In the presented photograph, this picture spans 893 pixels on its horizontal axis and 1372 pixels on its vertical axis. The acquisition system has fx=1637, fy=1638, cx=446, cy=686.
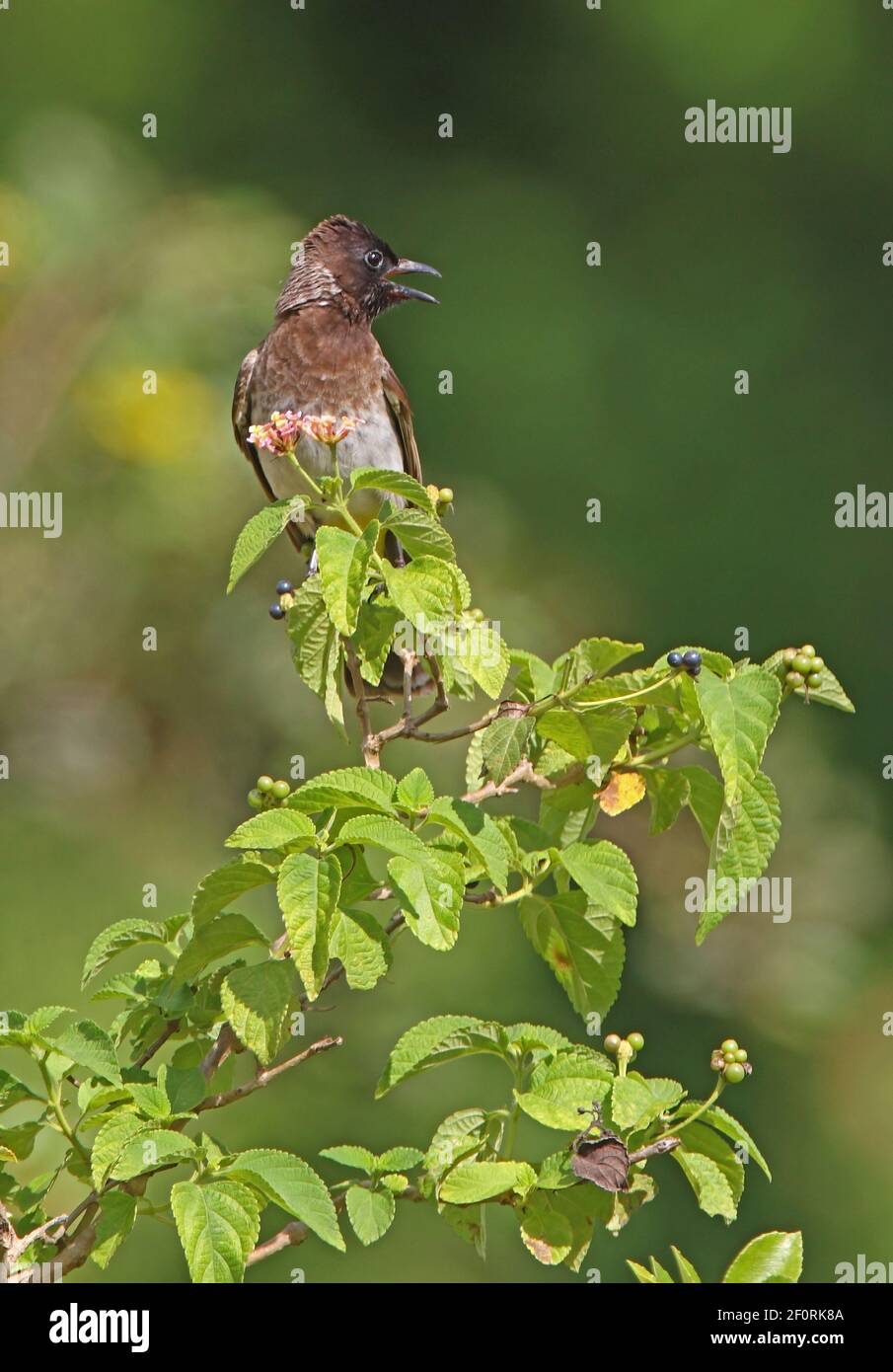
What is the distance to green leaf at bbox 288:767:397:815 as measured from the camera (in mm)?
1476

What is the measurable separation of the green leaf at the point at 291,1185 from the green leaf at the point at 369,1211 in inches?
2.8

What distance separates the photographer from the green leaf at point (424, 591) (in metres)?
1.53

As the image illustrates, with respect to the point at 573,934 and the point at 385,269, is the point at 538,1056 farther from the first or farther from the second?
the point at 385,269

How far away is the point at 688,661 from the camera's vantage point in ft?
5.00

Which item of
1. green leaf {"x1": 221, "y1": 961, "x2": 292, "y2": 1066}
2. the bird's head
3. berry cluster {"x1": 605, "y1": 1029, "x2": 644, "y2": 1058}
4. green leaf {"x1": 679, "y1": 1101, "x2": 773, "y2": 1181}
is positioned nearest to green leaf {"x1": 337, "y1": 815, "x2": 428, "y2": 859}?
green leaf {"x1": 221, "y1": 961, "x2": 292, "y2": 1066}

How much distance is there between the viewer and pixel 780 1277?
1439mm

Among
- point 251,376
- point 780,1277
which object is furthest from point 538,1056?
point 251,376

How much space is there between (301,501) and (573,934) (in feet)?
1.71

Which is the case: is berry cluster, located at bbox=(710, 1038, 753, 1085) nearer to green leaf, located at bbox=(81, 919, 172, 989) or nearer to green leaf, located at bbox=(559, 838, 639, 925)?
green leaf, located at bbox=(559, 838, 639, 925)

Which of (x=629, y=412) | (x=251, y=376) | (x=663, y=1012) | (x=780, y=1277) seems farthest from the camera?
(x=629, y=412)

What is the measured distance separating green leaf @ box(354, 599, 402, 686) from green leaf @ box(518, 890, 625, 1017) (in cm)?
30

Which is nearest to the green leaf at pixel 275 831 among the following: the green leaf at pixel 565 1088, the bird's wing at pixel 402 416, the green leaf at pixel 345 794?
the green leaf at pixel 345 794

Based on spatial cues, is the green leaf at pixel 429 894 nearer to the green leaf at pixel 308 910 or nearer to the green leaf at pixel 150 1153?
the green leaf at pixel 308 910

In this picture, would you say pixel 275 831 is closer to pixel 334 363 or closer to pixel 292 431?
pixel 292 431
